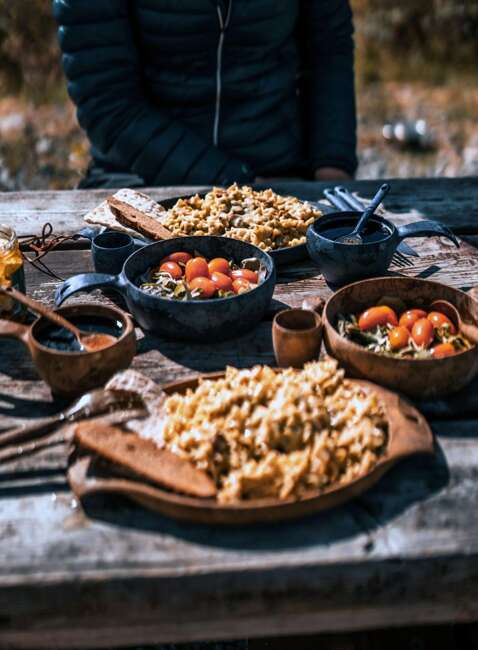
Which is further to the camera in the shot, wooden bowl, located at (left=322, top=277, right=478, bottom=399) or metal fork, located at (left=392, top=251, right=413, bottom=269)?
metal fork, located at (left=392, top=251, right=413, bottom=269)

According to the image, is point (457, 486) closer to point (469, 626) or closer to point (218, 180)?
point (469, 626)

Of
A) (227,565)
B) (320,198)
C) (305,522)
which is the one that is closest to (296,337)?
(305,522)

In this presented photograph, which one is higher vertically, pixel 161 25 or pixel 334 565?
pixel 161 25

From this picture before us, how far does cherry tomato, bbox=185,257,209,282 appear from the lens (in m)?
1.81

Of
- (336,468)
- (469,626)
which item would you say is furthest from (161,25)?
(469,626)

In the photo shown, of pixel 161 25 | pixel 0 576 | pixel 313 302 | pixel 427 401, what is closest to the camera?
pixel 0 576

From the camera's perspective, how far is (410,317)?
1.63m

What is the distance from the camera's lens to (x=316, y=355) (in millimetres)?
1565

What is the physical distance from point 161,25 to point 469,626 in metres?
2.56

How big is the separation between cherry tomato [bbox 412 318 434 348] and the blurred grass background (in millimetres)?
3479

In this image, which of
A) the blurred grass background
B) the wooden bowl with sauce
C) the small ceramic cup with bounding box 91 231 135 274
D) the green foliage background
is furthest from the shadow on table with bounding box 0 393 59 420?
the green foliage background

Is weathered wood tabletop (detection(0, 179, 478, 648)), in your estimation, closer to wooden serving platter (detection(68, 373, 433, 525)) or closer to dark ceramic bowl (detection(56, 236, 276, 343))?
wooden serving platter (detection(68, 373, 433, 525))

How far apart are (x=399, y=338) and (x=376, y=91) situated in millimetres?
6619

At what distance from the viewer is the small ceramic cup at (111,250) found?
1.96 metres
